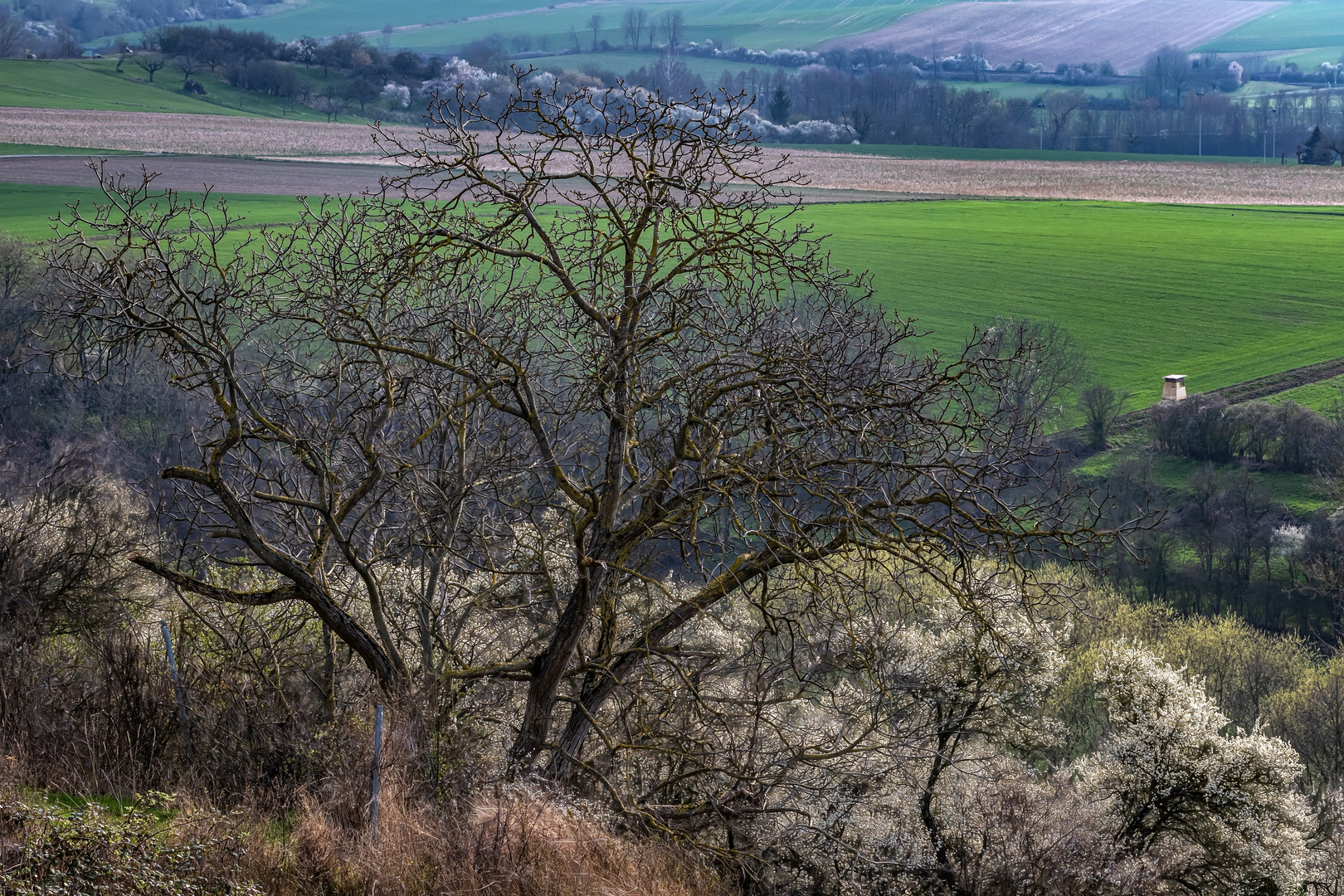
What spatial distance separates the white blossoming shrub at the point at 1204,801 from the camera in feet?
50.9

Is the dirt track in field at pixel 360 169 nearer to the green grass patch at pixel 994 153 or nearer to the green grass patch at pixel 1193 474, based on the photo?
the green grass patch at pixel 994 153

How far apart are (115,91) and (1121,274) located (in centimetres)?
10309

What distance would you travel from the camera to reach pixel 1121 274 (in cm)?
7538

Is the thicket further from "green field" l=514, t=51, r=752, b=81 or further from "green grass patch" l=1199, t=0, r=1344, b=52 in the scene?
"green grass patch" l=1199, t=0, r=1344, b=52

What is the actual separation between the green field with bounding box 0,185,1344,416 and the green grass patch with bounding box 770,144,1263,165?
74.9ft

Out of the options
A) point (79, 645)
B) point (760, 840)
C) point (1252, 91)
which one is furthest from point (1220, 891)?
point (1252, 91)

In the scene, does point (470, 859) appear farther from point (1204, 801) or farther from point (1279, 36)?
point (1279, 36)

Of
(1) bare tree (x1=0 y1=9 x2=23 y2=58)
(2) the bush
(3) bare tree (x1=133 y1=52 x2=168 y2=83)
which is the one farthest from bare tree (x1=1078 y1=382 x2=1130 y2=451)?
(1) bare tree (x1=0 y1=9 x2=23 y2=58)

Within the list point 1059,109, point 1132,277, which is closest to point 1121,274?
point 1132,277

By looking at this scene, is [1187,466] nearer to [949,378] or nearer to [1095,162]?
[949,378]

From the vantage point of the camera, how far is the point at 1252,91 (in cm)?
14462

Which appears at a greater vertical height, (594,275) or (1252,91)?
(1252,91)

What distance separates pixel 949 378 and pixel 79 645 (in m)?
9.60

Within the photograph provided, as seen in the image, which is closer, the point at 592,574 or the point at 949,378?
the point at 949,378
